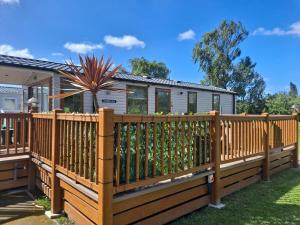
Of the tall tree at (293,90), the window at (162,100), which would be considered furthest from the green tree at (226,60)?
the tall tree at (293,90)

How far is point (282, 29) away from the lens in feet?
89.6

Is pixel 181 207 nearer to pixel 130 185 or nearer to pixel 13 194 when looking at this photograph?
pixel 130 185

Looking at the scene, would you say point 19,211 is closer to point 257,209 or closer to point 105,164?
point 105,164

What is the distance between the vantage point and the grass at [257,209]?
3.04 m

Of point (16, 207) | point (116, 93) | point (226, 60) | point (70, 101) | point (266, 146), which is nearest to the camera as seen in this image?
point (16, 207)

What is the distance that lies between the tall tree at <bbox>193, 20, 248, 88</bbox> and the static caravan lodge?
38.5ft

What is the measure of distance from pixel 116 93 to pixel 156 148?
23.5 feet

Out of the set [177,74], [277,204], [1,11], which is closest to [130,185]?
[277,204]

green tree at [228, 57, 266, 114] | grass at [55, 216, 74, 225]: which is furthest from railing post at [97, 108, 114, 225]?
green tree at [228, 57, 266, 114]

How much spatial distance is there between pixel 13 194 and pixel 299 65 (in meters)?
39.9

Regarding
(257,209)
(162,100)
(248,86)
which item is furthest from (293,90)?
(257,209)

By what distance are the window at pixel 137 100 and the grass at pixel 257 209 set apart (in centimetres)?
669

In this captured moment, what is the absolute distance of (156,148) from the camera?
3.09 meters

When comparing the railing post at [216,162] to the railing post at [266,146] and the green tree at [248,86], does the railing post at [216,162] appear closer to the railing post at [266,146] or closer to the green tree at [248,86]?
the railing post at [266,146]
